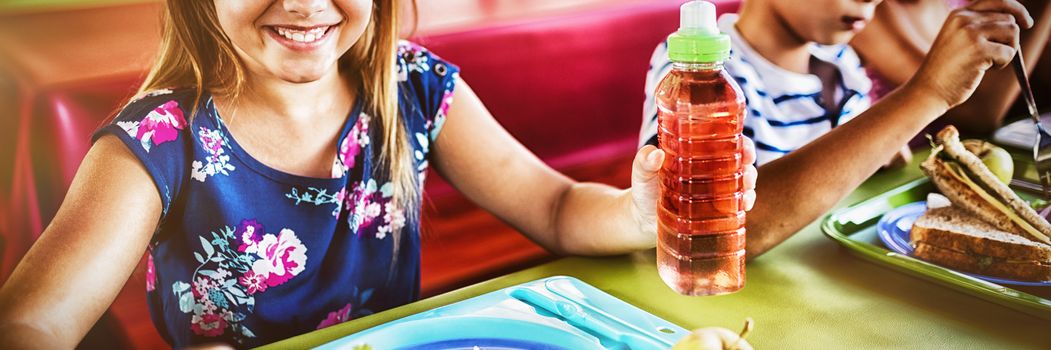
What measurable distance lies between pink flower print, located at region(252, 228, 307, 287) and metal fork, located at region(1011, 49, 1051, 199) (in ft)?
4.26

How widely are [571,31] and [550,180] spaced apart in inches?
12.6

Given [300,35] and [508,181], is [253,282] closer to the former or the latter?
[300,35]

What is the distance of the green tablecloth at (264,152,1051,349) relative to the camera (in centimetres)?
118

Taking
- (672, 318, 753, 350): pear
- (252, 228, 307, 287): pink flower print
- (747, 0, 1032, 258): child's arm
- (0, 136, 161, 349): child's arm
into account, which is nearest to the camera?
(672, 318, 753, 350): pear

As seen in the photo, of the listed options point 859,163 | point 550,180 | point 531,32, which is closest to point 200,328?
point 550,180

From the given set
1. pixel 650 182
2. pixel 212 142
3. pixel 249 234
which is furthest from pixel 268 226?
pixel 650 182

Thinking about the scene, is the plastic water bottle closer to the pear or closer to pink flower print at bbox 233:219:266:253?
the pear

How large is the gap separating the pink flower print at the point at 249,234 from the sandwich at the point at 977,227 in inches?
38.1

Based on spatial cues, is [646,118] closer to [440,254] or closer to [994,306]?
[440,254]

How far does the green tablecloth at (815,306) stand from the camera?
1182 millimetres

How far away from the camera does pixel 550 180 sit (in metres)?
1.66

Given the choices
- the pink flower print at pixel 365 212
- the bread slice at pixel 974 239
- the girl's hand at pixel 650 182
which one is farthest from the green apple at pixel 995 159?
the pink flower print at pixel 365 212

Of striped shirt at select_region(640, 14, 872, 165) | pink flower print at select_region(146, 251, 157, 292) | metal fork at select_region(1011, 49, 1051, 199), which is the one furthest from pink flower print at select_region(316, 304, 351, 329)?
metal fork at select_region(1011, 49, 1051, 199)

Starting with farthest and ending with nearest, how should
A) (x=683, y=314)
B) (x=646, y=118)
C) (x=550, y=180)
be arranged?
1. (x=646, y=118)
2. (x=550, y=180)
3. (x=683, y=314)
